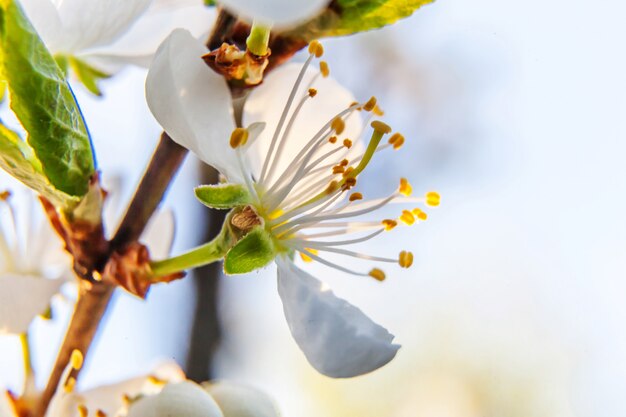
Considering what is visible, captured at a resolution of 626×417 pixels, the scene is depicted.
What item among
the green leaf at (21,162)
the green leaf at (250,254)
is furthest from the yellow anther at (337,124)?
the green leaf at (21,162)

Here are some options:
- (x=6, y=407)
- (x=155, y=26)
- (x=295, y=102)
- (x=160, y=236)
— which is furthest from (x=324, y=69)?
(x=6, y=407)

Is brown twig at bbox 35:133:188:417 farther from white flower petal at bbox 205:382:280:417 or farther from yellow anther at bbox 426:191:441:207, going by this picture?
yellow anther at bbox 426:191:441:207

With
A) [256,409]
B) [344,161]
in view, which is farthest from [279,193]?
[256,409]

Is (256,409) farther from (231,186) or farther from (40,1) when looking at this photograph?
(40,1)

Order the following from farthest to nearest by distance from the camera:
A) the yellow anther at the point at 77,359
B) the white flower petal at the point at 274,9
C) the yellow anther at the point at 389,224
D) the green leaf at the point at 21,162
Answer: the yellow anther at the point at 389,224 < the yellow anther at the point at 77,359 < the green leaf at the point at 21,162 < the white flower petal at the point at 274,9

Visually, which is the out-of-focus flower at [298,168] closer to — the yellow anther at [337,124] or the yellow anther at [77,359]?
the yellow anther at [337,124]

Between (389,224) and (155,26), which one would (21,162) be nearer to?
(155,26)

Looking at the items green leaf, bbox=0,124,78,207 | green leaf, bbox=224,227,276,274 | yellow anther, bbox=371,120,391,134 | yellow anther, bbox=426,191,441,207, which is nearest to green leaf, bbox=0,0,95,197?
green leaf, bbox=0,124,78,207

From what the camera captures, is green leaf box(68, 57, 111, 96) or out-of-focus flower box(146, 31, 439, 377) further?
green leaf box(68, 57, 111, 96)
